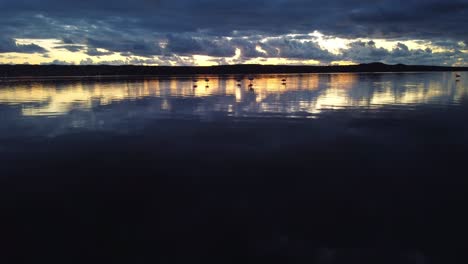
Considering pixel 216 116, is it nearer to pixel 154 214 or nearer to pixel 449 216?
pixel 154 214

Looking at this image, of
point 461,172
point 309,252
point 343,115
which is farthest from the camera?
point 343,115

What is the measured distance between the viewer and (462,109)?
32.2 meters

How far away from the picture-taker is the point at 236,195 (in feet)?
39.2

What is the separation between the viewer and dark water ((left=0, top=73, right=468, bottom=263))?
8.63 meters

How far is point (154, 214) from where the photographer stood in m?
10.5

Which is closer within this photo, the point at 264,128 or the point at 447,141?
the point at 447,141

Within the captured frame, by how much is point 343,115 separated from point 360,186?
17965 millimetres

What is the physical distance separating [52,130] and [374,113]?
27.7m

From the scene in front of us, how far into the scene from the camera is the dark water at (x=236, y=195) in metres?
8.63

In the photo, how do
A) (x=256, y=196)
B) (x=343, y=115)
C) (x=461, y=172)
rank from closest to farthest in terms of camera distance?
(x=256, y=196), (x=461, y=172), (x=343, y=115)

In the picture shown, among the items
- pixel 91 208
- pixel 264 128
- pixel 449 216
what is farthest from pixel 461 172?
pixel 91 208

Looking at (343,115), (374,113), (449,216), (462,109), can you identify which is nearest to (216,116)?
(343,115)

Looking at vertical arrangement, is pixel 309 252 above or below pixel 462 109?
below

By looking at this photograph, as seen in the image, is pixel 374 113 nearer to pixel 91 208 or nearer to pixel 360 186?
pixel 360 186
